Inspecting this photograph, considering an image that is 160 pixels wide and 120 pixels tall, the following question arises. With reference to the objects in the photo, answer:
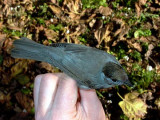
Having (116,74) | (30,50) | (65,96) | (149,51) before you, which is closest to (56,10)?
(30,50)

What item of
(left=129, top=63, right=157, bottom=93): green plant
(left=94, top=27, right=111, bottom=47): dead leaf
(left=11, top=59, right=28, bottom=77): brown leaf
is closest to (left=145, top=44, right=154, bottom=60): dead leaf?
(left=129, top=63, right=157, bottom=93): green plant

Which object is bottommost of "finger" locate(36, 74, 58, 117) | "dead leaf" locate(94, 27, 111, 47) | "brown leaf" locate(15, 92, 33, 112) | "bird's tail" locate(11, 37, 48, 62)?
"brown leaf" locate(15, 92, 33, 112)

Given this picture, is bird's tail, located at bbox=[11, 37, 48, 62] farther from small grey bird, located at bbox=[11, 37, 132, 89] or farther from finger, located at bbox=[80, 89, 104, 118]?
finger, located at bbox=[80, 89, 104, 118]

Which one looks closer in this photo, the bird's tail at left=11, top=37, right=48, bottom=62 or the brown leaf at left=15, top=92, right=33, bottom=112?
the bird's tail at left=11, top=37, right=48, bottom=62

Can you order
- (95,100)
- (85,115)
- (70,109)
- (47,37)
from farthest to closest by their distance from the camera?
(47,37) → (95,100) → (85,115) → (70,109)

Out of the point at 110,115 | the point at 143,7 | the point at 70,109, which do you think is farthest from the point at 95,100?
the point at 143,7

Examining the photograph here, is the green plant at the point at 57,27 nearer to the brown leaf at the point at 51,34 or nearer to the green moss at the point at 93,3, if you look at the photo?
the brown leaf at the point at 51,34

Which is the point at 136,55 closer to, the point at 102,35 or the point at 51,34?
the point at 102,35

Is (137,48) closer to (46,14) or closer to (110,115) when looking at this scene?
(110,115)
